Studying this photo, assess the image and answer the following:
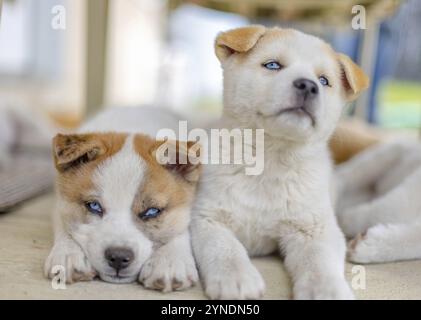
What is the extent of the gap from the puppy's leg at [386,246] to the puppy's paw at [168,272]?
0.48m

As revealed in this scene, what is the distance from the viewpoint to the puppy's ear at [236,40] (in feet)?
4.61

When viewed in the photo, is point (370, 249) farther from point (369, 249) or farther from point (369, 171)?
point (369, 171)

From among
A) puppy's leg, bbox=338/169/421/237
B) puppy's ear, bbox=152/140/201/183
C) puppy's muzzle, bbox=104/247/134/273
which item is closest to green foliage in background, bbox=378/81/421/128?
puppy's leg, bbox=338/169/421/237

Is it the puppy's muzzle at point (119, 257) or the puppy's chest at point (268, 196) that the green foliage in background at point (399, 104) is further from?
the puppy's muzzle at point (119, 257)

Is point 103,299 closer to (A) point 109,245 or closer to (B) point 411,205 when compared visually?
(A) point 109,245

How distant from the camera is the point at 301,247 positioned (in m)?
1.36

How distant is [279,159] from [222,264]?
0.37m

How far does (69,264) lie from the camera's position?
4.00 ft

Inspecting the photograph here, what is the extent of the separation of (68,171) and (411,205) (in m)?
0.99

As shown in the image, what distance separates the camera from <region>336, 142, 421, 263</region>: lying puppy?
4.82ft

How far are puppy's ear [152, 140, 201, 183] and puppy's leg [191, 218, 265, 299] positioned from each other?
0.41 feet

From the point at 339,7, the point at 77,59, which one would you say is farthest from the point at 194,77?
the point at 339,7

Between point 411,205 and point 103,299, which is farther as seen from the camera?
point 411,205

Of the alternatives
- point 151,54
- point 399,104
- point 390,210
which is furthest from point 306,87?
point 151,54
